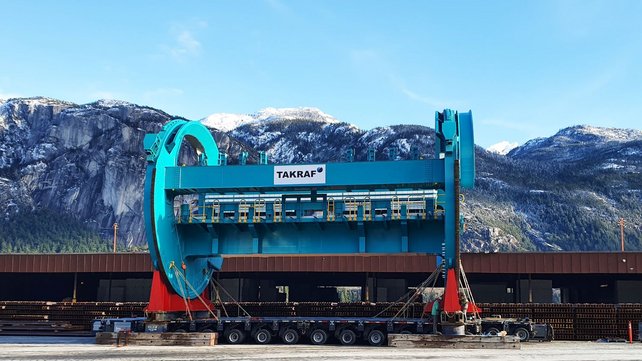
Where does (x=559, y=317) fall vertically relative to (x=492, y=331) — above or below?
above

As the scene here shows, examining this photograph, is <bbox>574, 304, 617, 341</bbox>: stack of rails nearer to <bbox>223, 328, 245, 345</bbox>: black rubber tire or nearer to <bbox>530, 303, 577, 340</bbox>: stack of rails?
<bbox>530, 303, 577, 340</bbox>: stack of rails

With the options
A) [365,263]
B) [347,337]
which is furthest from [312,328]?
[365,263]

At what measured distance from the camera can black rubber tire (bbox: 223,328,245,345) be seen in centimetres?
2802

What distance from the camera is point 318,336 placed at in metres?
27.6

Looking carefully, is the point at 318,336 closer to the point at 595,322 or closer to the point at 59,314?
the point at 595,322

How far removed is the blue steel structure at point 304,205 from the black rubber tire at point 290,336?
11.0ft

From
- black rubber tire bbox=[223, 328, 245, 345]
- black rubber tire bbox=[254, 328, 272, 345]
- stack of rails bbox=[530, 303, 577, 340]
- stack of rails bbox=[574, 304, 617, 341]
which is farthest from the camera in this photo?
stack of rails bbox=[530, 303, 577, 340]

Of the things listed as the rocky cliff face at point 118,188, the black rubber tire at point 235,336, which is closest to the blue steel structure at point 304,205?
the black rubber tire at point 235,336

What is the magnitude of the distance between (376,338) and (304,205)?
6.40m

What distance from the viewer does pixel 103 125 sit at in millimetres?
173875

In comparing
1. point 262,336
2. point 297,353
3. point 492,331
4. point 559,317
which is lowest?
point 297,353

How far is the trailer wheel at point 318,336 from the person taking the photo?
2753 centimetres

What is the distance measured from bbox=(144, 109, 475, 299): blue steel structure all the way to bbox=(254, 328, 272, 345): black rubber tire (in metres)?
3.41

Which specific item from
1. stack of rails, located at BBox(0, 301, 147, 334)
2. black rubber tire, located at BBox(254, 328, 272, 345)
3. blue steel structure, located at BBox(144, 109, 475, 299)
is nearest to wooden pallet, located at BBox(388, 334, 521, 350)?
blue steel structure, located at BBox(144, 109, 475, 299)
